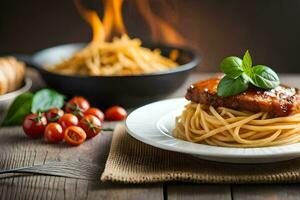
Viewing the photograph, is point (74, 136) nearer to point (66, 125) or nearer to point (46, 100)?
point (66, 125)

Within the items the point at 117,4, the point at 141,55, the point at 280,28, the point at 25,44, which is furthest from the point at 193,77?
the point at 25,44

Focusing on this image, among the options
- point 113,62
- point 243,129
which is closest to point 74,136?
point 243,129

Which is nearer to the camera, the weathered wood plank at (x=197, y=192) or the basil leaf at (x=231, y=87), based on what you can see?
the weathered wood plank at (x=197, y=192)

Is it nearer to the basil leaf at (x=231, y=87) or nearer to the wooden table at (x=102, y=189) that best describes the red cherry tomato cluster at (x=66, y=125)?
the wooden table at (x=102, y=189)

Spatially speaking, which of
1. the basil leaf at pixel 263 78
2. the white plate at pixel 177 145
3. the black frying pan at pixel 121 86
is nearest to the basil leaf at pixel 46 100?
the black frying pan at pixel 121 86

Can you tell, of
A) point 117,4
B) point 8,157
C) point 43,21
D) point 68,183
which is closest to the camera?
point 68,183

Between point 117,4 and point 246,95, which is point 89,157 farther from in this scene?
point 117,4

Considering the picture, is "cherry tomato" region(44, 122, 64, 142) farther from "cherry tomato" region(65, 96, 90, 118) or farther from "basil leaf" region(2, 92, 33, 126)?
"basil leaf" region(2, 92, 33, 126)
